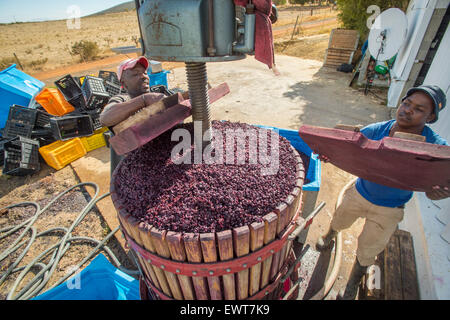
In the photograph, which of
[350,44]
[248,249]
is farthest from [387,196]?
[350,44]

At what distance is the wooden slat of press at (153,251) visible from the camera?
1.35 metres

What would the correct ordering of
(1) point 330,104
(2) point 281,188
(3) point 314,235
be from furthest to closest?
(1) point 330,104 → (3) point 314,235 → (2) point 281,188

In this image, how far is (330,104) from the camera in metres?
7.59

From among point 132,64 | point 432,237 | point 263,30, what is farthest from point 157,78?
point 432,237

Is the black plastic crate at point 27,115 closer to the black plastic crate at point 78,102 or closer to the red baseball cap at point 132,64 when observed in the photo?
the black plastic crate at point 78,102

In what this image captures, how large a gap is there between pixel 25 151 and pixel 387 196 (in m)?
6.62

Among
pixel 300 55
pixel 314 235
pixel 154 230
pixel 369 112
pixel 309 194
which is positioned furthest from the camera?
pixel 300 55

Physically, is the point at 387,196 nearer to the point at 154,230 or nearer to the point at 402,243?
the point at 402,243

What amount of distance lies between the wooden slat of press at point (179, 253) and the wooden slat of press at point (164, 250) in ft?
0.10

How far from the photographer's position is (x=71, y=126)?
5270 mm

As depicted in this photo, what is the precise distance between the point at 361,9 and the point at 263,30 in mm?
12668

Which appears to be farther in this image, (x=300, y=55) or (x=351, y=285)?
(x=300, y=55)

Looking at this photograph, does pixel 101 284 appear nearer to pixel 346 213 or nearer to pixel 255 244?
pixel 255 244

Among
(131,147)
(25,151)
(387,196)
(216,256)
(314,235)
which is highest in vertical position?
(131,147)
